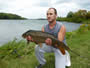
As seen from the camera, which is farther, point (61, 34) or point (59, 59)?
point (59, 59)

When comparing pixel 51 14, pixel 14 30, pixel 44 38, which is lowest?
Result: pixel 14 30

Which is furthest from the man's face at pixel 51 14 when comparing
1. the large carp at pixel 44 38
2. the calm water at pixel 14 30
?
the calm water at pixel 14 30

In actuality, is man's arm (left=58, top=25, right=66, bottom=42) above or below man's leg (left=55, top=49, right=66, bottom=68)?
above

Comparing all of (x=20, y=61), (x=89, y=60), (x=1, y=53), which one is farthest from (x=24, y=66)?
(x=89, y=60)

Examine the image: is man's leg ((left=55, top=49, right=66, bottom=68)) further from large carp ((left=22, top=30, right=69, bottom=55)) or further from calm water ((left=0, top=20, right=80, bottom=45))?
calm water ((left=0, top=20, right=80, bottom=45))

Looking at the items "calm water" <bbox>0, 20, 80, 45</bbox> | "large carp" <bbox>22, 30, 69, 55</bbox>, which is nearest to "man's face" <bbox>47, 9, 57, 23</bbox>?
"large carp" <bbox>22, 30, 69, 55</bbox>

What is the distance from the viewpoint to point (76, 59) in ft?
15.4

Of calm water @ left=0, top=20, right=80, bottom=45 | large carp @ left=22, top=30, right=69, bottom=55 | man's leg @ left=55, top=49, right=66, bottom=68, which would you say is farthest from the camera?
calm water @ left=0, top=20, right=80, bottom=45

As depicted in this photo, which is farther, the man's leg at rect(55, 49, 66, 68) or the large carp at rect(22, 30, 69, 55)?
the man's leg at rect(55, 49, 66, 68)

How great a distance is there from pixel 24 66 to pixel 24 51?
142 centimetres

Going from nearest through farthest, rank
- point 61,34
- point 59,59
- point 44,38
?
point 44,38 < point 61,34 < point 59,59

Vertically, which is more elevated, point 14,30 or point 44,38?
point 44,38

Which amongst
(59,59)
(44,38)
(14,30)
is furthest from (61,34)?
(14,30)

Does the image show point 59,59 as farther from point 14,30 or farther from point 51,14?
point 14,30
